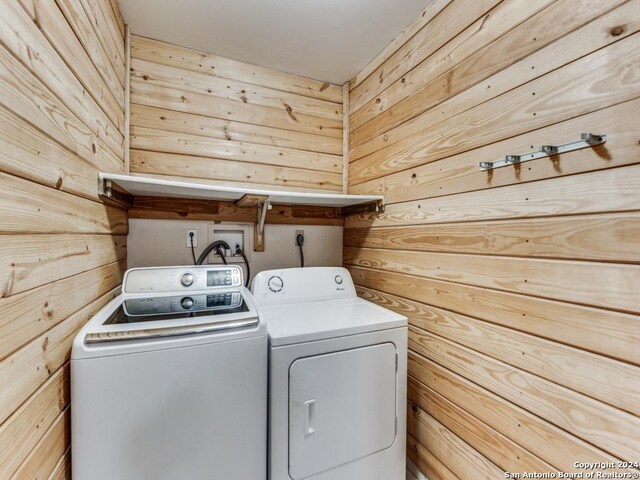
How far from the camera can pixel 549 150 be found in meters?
0.93

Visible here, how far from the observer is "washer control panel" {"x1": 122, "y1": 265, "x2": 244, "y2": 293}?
1425 millimetres

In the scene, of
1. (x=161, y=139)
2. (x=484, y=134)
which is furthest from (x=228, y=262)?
(x=484, y=134)

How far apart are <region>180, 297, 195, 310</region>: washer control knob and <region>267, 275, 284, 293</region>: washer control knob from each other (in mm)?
411

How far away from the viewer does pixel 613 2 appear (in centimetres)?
81

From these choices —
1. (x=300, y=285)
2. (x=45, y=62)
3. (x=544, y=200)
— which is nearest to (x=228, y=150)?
(x=300, y=285)

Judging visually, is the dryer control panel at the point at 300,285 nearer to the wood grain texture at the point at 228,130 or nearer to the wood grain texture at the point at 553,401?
the wood grain texture at the point at 553,401

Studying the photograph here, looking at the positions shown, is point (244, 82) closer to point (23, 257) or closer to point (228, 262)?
point (228, 262)

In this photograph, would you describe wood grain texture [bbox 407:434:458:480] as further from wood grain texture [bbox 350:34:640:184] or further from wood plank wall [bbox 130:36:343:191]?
wood plank wall [bbox 130:36:343:191]

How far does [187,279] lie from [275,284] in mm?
451

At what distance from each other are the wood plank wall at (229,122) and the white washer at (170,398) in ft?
3.33

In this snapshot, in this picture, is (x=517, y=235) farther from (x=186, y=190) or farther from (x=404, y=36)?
(x=186, y=190)

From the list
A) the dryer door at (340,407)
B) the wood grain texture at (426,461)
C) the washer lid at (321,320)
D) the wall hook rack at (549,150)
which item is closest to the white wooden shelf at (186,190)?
the washer lid at (321,320)

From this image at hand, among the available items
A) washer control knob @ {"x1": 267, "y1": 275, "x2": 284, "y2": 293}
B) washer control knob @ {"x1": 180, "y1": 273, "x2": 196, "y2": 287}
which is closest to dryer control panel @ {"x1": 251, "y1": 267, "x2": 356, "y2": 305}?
washer control knob @ {"x1": 267, "y1": 275, "x2": 284, "y2": 293}

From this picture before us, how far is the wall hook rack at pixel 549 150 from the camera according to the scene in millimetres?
827
